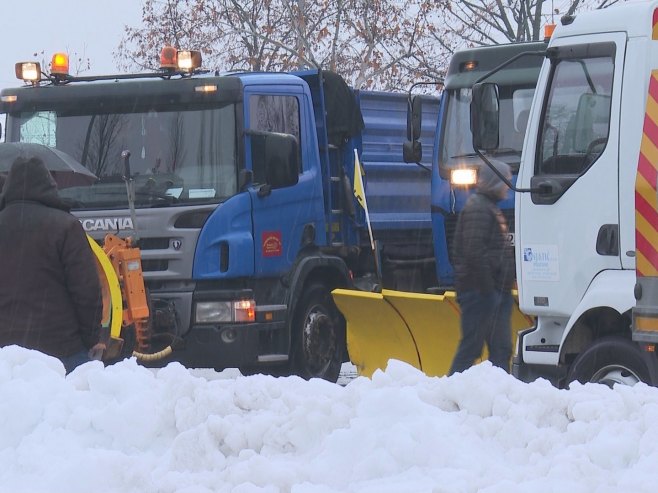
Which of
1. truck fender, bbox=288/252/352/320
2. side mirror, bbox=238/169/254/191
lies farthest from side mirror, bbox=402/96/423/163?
side mirror, bbox=238/169/254/191

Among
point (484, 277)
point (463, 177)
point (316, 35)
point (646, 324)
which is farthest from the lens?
point (316, 35)

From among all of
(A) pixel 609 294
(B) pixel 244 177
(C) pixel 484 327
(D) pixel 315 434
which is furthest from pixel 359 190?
(D) pixel 315 434

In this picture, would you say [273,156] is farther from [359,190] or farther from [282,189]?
[359,190]

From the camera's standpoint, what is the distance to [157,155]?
34.5ft

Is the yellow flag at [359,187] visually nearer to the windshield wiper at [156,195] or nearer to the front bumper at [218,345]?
the front bumper at [218,345]

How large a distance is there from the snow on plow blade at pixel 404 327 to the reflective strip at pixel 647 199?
2.46m

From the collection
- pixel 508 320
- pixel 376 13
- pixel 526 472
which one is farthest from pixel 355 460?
pixel 376 13

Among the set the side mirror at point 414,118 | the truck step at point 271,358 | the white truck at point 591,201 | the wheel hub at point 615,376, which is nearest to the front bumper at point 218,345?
the truck step at point 271,358

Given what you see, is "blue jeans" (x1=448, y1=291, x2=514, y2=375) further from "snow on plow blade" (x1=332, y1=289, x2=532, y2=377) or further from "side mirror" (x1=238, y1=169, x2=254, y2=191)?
"side mirror" (x1=238, y1=169, x2=254, y2=191)

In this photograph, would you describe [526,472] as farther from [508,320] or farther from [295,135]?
[295,135]

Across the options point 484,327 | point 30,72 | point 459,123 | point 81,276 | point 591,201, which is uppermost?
point 30,72

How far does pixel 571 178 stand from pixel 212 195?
145 inches

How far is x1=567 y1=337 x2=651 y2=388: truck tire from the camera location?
6.98m

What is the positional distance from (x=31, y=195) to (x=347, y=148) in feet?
18.0
